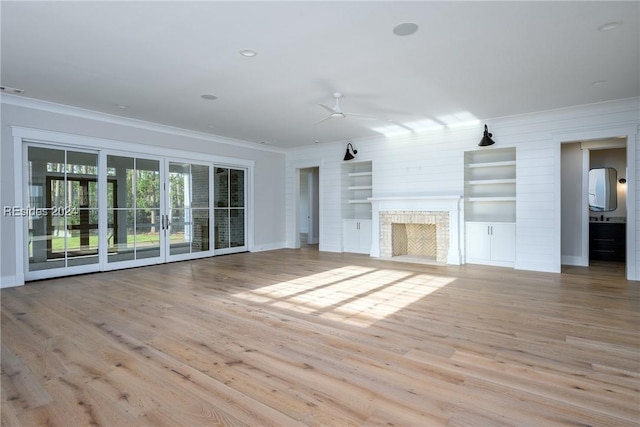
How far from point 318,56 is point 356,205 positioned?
5609mm

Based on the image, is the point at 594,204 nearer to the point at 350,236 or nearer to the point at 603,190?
the point at 603,190

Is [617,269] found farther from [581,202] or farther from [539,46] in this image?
[539,46]

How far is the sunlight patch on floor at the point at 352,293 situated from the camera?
378cm

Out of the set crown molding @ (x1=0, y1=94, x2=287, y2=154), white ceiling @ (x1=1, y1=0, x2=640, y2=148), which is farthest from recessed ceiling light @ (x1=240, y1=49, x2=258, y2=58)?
crown molding @ (x1=0, y1=94, x2=287, y2=154)

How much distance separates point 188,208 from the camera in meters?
7.44

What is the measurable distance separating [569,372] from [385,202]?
549 centimetres

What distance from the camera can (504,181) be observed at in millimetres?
6551

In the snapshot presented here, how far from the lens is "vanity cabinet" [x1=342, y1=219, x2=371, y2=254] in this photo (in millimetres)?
8414

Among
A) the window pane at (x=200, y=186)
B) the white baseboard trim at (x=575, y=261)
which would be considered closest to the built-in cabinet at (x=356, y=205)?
the window pane at (x=200, y=186)

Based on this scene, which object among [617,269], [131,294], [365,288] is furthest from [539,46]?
[131,294]

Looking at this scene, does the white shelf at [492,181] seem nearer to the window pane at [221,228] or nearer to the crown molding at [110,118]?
the crown molding at [110,118]

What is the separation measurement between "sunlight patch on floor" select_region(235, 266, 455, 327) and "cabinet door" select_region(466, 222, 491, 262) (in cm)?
172

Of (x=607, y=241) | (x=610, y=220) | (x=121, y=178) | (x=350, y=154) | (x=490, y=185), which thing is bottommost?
(x=607, y=241)

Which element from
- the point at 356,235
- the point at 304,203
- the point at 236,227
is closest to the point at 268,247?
the point at 236,227
